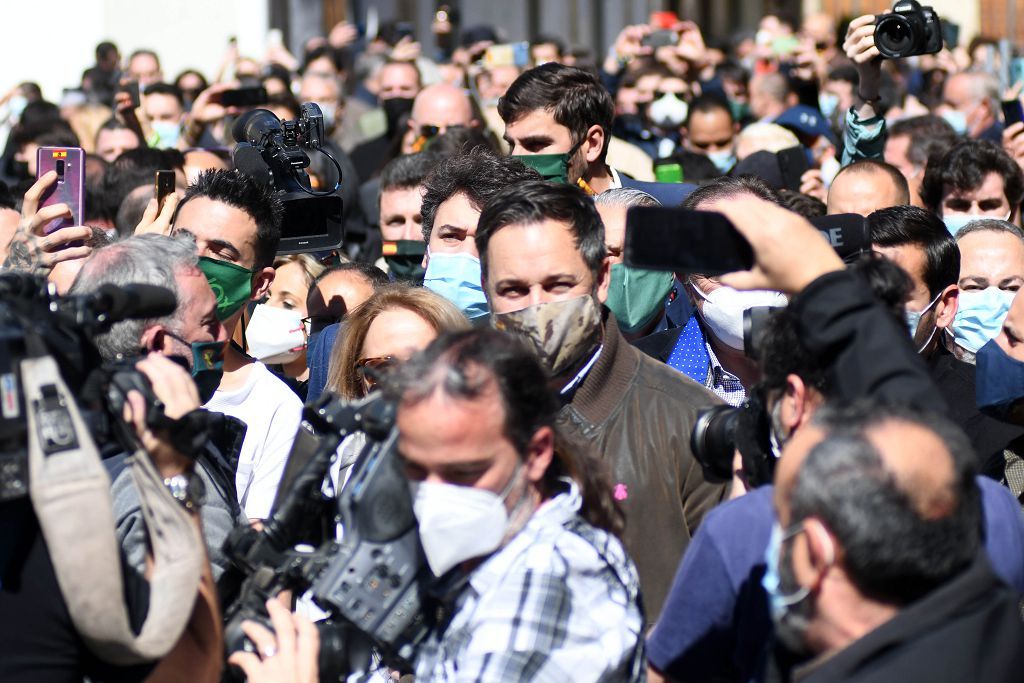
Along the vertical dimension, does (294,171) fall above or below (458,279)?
above

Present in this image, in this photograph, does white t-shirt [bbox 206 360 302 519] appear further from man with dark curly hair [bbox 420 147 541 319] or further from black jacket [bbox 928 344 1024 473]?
black jacket [bbox 928 344 1024 473]

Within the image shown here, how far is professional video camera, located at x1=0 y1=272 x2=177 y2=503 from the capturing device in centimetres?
228

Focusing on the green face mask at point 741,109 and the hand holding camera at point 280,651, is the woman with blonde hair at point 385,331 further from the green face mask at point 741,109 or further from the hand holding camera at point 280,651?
the green face mask at point 741,109

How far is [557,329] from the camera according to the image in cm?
339

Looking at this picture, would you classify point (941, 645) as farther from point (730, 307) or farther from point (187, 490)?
point (730, 307)

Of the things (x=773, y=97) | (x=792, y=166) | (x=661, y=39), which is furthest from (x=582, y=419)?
(x=661, y=39)

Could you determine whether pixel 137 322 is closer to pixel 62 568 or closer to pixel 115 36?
pixel 62 568

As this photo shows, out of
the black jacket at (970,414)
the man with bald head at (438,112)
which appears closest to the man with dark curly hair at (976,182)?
the black jacket at (970,414)

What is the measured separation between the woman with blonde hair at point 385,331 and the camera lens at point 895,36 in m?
2.64

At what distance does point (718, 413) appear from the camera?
111 inches

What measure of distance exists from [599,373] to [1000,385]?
3.09ft

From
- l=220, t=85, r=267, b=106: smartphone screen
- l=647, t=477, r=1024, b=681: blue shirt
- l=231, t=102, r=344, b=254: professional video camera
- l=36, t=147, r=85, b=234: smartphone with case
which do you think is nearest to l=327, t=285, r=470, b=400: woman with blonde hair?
l=231, t=102, r=344, b=254: professional video camera

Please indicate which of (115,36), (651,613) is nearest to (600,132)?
(651,613)

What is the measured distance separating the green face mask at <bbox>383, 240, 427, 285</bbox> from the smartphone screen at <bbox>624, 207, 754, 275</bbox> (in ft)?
10.9
